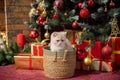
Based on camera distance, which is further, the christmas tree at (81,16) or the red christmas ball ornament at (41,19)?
the red christmas ball ornament at (41,19)

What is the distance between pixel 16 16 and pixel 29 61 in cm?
90

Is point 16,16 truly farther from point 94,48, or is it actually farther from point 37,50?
point 94,48

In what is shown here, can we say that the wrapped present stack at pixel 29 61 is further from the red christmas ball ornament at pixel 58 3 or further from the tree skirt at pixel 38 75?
the red christmas ball ornament at pixel 58 3

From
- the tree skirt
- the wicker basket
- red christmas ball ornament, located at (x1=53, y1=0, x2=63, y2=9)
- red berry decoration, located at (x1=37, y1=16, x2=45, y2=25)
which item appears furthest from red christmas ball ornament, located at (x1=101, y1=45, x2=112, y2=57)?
red berry decoration, located at (x1=37, y1=16, x2=45, y2=25)

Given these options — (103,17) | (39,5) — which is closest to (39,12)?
(39,5)

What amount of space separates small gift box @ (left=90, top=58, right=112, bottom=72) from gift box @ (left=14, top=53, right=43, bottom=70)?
17.1 inches

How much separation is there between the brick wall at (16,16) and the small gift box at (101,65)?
3.61ft

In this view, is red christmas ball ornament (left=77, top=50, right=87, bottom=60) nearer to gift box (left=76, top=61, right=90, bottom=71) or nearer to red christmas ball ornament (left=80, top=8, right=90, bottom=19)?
gift box (left=76, top=61, right=90, bottom=71)

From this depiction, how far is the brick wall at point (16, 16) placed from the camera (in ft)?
8.85

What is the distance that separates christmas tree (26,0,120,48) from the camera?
6.27 feet

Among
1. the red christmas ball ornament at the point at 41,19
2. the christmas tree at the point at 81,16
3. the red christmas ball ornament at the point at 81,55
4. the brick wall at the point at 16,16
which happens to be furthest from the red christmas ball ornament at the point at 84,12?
the brick wall at the point at 16,16

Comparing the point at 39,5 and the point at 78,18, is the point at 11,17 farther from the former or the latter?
the point at 78,18

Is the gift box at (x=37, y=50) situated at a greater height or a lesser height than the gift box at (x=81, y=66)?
greater

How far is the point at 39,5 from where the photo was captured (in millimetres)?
2250
